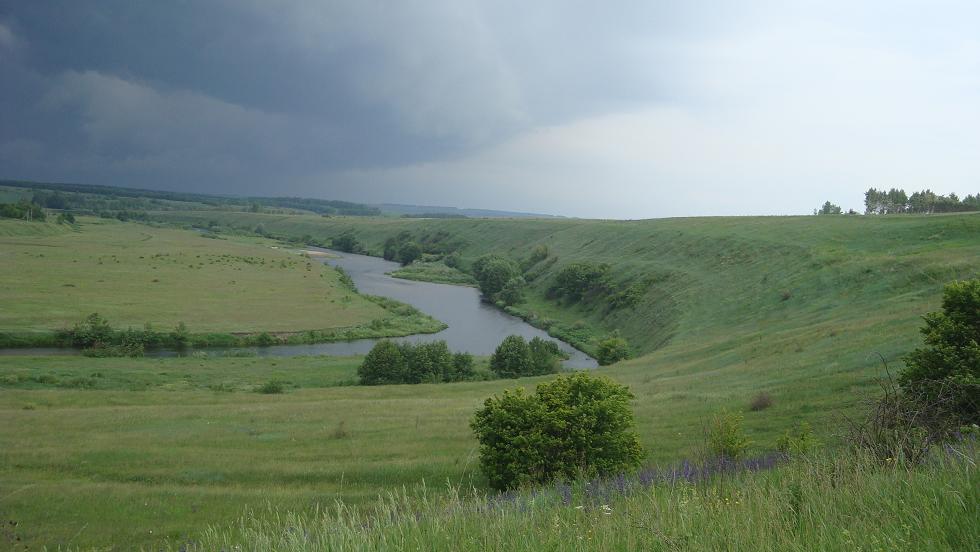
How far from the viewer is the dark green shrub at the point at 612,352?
1939 inches

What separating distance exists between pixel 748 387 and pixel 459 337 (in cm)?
4304

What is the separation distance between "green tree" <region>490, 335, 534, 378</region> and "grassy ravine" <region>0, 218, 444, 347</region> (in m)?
19.5

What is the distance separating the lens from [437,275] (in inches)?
4550

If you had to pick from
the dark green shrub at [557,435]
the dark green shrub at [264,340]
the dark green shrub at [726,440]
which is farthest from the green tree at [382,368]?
the dark green shrub at [726,440]

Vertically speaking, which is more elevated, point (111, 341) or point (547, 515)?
point (547, 515)

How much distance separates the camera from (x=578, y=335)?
64.1m

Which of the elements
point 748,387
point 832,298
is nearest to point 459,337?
Answer: point 832,298

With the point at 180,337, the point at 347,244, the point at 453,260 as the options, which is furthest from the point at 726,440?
the point at 347,244

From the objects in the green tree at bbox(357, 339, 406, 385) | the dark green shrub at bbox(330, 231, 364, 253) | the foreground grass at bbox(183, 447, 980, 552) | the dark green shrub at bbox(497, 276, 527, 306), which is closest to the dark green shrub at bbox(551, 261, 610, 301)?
the dark green shrub at bbox(497, 276, 527, 306)

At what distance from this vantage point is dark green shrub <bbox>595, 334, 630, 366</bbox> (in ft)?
162

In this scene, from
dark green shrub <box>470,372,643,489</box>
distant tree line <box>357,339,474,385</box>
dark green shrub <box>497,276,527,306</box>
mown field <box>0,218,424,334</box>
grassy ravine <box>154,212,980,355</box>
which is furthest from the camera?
dark green shrub <box>497,276,527,306</box>

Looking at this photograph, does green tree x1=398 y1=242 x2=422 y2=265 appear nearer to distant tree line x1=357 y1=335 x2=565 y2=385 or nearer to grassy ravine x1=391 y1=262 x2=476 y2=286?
grassy ravine x1=391 y1=262 x2=476 y2=286

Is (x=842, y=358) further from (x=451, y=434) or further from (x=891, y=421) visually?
(x=891, y=421)

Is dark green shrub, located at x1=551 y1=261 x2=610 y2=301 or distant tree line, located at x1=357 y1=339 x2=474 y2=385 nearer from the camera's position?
distant tree line, located at x1=357 y1=339 x2=474 y2=385
